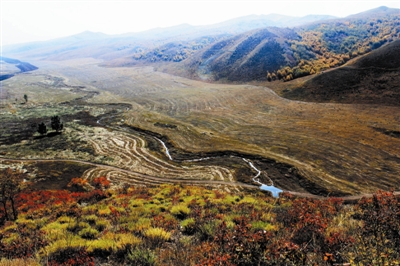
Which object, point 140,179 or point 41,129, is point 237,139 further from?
point 41,129

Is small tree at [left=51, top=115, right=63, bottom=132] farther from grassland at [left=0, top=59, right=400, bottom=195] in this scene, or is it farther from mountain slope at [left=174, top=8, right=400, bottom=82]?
mountain slope at [left=174, top=8, right=400, bottom=82]

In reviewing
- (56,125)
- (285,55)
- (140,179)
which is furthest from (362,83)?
(56,125)

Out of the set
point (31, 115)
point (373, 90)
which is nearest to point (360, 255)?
point (373, 90)

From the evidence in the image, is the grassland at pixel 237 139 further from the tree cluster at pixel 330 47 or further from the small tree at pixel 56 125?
the tree cluster at pixel 330 47

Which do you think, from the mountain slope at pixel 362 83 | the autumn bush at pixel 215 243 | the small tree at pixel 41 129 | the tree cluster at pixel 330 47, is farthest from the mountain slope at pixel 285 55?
the autumn bush at pixel 215 243

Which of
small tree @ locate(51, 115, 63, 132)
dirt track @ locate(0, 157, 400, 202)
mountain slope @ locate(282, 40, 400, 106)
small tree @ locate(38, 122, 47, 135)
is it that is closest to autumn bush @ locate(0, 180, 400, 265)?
dirt track @ locate(0, 157, 400, 202)

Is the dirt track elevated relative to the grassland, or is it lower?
lower
